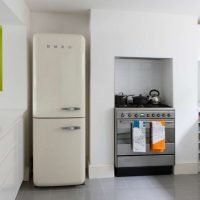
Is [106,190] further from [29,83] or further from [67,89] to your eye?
[29,83]

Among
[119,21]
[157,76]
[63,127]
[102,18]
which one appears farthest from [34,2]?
[157,76]

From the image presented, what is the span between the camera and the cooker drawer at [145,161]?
3494mm

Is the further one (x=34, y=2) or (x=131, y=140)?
(x=131, y=140)

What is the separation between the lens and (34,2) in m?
3.20

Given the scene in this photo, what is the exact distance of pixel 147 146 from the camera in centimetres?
352

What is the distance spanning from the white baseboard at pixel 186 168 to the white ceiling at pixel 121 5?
2.15 m

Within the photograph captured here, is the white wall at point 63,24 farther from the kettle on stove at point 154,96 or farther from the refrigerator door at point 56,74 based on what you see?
Result: the kettle on stove at point 154,96

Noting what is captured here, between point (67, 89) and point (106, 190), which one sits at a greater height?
point (67, 89)

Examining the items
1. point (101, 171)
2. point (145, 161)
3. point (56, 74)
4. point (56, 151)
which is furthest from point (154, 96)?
point (56, 151)

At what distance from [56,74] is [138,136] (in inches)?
53.7

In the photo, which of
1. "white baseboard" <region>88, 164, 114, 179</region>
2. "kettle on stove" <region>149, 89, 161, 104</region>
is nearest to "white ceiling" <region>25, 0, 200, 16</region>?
"kettle on stove" <region>149, 89, 161, 104</region>

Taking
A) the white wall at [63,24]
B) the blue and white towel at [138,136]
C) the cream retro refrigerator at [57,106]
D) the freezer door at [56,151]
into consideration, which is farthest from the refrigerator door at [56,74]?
the blue and white towel at [138,136]

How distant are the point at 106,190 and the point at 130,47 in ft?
6.25

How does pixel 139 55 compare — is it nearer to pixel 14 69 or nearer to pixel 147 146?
pixel 147 146
